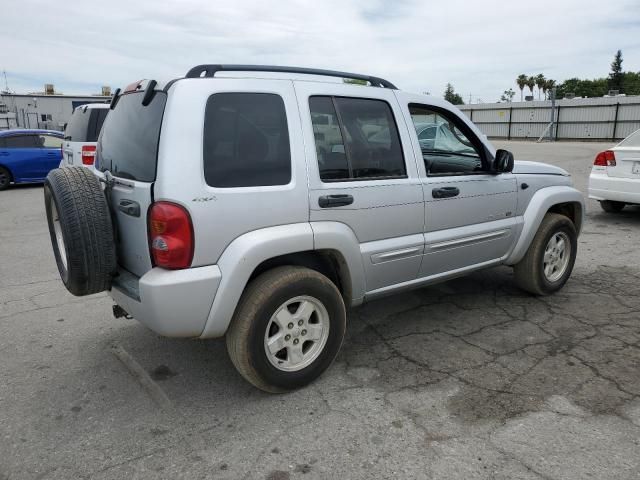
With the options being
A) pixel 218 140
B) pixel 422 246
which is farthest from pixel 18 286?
pixel 422 246

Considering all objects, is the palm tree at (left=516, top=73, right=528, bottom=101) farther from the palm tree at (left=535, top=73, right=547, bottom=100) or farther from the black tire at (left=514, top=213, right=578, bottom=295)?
the black tire at (left=514, top=213, right=578, bottom=295)

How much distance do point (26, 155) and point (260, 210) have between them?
41.6 ft

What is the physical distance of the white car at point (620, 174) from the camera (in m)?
7.61

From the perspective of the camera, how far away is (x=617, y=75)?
3489 inches

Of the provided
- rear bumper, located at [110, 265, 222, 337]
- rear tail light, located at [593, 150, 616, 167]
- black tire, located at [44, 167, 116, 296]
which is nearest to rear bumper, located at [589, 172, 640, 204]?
rear tail light, located at [593, 150, 616, 167]

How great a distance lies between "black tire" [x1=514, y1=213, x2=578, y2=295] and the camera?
453cm

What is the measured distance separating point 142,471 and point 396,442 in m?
1.26

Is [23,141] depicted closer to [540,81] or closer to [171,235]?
[171,235]

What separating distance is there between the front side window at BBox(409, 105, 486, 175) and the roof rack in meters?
0.31

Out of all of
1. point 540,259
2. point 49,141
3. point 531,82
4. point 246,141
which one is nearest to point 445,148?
point 540,259

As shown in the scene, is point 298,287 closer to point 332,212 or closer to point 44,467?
point 332,212

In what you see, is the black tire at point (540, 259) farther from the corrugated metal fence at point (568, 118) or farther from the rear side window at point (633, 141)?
the corrugated metal fence at point (568, 118)

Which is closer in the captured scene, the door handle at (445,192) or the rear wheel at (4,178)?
the door handle at (445,192)

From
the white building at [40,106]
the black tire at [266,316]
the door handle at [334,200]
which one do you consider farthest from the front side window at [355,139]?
the white building at [40,106]
